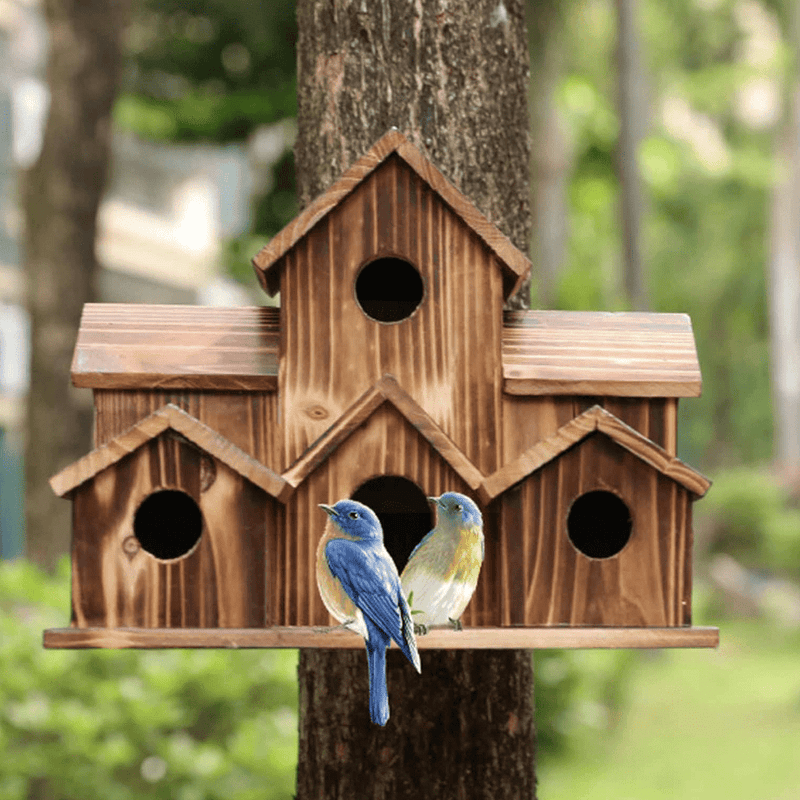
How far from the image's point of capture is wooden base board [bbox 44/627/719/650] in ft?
6.50

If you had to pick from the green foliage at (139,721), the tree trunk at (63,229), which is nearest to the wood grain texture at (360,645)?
the green foliage at (139,721)

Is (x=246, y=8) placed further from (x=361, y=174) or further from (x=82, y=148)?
(x=361, y=174)

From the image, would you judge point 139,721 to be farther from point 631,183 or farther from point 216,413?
point 631,183

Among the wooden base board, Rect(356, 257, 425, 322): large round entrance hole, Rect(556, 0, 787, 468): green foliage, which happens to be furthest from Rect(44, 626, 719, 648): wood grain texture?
Rect(556, 0, 787, 468): green foliage

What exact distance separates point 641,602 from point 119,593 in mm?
898

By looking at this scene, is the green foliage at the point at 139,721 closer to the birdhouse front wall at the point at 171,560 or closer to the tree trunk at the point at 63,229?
the tree trunk at the point at 63,229

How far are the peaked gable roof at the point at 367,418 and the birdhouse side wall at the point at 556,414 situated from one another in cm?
12

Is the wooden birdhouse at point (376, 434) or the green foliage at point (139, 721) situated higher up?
the wooden birdhouse at point (376, 434)

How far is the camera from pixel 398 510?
99.9 inches

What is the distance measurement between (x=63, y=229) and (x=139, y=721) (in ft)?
10.5

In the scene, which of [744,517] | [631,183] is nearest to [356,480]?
[631,183]

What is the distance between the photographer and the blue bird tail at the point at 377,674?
1735 mm

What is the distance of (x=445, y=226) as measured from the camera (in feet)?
7.18

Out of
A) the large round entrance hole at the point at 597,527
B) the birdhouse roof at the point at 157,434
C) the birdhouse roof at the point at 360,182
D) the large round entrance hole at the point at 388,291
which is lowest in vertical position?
the large round entrance hole at the point at 597,527
